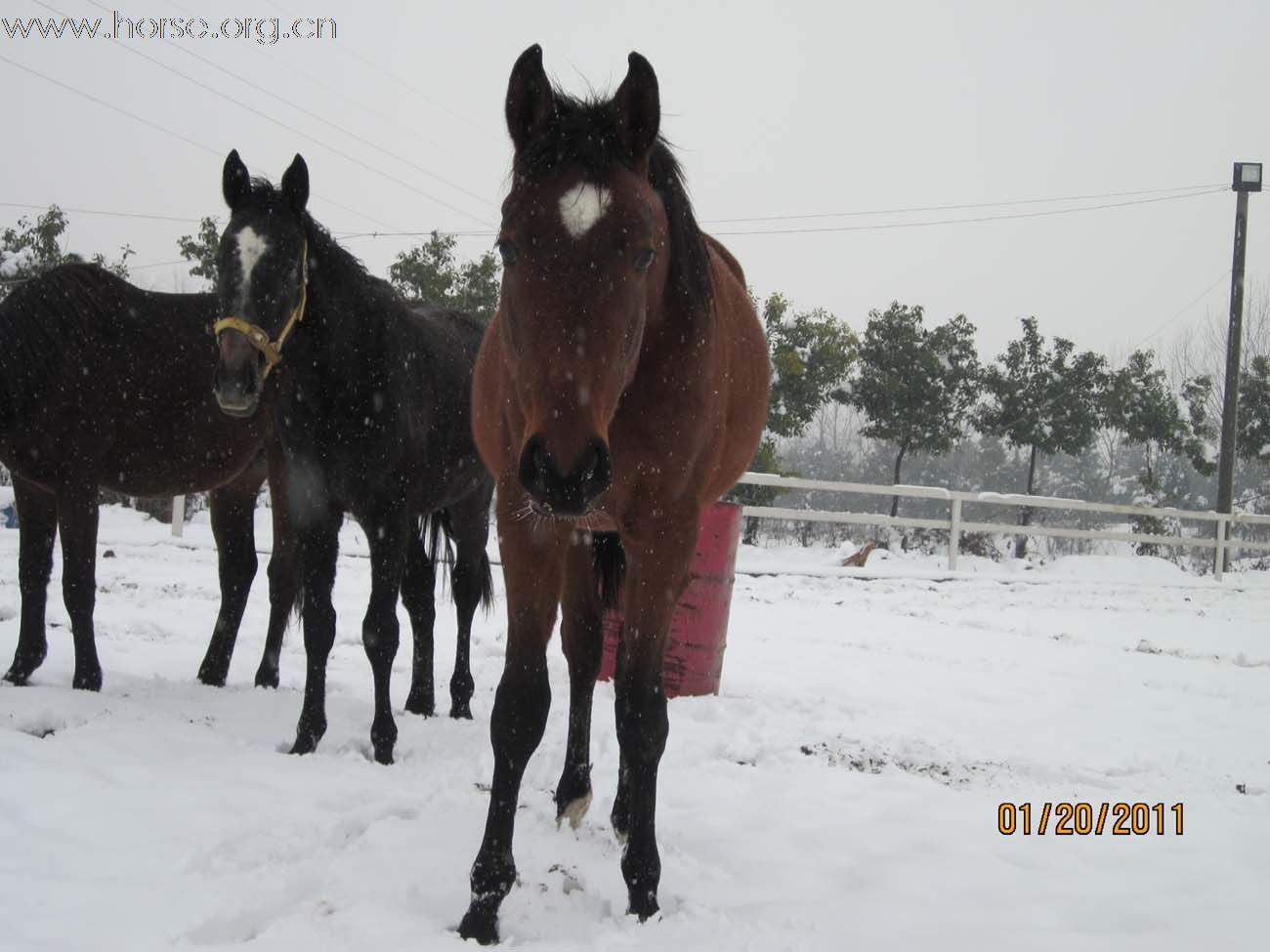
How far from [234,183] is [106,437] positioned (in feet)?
4.92

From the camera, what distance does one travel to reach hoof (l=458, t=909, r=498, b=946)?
7.07ft

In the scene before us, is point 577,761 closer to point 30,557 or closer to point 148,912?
point 148,912

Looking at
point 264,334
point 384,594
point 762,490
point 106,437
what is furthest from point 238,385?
point 762,490

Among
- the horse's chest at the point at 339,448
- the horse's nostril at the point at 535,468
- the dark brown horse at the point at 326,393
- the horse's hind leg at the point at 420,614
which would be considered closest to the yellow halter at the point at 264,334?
the dark brown horse at the point at 326,393

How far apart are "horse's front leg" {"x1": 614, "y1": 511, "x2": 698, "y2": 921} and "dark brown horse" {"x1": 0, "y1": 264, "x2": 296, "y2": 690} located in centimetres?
245

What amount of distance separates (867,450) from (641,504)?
49.2 metres

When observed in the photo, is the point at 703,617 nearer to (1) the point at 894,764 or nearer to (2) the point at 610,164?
(1) the point at 894,764

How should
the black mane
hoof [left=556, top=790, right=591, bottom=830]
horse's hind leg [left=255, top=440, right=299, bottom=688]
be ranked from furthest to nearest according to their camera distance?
horse's hind leg [left=255, top=440, right=299, bottom=688] < hoof [left=556, top=790, right=591, bottom=830] < the black mane

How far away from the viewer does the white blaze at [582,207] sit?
200cm

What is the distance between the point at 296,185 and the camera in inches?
153

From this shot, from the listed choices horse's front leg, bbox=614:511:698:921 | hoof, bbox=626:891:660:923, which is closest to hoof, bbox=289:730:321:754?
horse's front leg, bbox=614:511:698:921

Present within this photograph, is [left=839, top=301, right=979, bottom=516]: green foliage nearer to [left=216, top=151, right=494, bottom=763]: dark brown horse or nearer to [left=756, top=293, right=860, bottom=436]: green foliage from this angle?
[left=756, top=293, right=860, bottom=436]: green foliage

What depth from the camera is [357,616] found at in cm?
695

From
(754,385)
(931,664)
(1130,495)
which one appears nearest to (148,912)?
(754,385)
